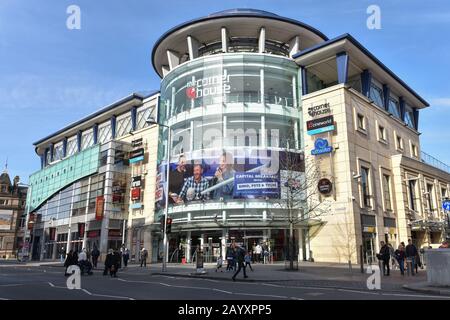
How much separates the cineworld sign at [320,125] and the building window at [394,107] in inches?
571

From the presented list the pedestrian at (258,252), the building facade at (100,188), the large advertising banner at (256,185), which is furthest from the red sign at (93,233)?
the pedestrian at (258,252)

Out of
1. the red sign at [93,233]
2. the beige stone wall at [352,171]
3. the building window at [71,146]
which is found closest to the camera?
the beige stone wall at [352,171]

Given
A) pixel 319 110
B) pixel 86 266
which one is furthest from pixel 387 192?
pixel 86 266

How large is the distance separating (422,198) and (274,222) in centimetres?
1963

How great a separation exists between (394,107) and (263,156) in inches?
877

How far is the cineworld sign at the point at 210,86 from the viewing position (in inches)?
1463

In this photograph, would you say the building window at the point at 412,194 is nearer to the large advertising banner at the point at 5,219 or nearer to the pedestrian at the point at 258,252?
the pedestrian at the point at 258,252

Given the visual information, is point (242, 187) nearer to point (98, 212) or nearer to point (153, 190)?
point (153, 190)

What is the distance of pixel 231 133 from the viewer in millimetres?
36094

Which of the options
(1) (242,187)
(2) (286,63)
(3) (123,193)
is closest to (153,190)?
(3) (123,193)

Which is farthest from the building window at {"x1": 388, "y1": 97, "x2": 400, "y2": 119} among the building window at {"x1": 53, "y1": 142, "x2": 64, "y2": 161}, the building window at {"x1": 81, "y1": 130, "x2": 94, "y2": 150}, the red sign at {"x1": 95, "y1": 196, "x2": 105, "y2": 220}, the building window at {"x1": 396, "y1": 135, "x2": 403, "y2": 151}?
the building window at {"x1": 53, "y1": 142, "x2": 64, "y2": 161}

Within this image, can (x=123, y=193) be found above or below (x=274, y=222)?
above

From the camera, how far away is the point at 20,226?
274ft

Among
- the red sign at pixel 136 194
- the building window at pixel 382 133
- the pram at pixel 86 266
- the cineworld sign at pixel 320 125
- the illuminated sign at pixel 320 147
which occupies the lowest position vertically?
the pram at pixel 86 266
